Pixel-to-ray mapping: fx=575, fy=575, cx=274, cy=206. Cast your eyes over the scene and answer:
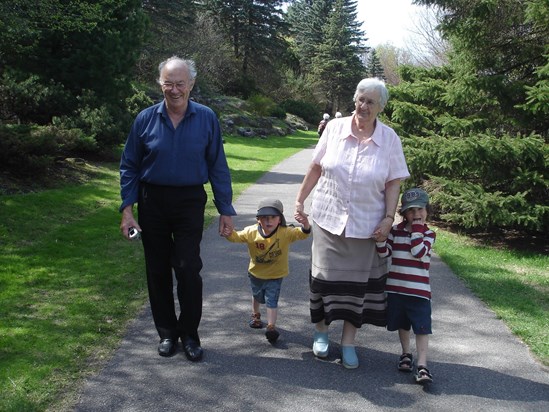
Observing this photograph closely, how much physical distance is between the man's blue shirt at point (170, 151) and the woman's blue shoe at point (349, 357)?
1.50 m

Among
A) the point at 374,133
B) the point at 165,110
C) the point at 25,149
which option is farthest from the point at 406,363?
the point at 25,149

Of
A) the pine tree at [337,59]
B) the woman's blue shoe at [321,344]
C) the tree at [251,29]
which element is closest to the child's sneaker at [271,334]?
the woman's blue shoe at [321,344]

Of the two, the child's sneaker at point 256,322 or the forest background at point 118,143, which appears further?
the forest background at point 118,143

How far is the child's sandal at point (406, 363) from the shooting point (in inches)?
154

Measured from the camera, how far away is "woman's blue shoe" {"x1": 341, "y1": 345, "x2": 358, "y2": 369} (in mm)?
3961

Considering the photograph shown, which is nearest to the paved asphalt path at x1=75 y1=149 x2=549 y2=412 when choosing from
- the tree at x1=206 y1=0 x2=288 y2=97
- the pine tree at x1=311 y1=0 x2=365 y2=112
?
the tree at x1=206 y1=0 x2=288 y2=97

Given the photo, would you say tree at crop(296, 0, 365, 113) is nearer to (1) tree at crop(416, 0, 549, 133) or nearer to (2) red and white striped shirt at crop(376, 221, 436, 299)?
(1) tree at crop(416, 0, 549, 133)

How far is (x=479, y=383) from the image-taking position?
12.5ft

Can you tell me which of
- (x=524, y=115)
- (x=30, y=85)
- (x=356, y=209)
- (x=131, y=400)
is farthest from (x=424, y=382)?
(x=30, y=85)

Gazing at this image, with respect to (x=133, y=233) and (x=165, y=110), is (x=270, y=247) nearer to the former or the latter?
(x=133, y=233)

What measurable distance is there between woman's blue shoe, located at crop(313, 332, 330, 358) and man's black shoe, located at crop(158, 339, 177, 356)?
40.1 inches

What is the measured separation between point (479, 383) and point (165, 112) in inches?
109

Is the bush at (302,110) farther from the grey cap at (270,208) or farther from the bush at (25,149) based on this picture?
the grey cap at (270,208)

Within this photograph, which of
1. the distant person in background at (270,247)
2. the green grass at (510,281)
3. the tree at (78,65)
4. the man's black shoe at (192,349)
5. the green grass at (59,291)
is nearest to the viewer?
the green grass at (59,291)
